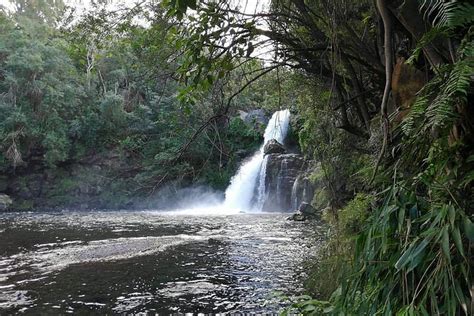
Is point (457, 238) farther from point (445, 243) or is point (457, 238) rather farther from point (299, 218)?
point (299, 218)

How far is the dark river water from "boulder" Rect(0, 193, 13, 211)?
1037 cm

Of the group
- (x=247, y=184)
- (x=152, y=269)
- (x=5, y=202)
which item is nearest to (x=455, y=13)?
(x=152, y=269)

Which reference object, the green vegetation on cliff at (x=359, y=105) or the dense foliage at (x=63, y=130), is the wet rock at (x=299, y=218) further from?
the green vegetation on cliff at (x=359, y=105)

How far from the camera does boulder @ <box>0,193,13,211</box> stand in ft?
72.3

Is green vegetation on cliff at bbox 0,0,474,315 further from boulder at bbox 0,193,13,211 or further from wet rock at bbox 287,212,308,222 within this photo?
boulder at bbox 0,193,13,211

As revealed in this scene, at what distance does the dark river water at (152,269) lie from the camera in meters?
5.59

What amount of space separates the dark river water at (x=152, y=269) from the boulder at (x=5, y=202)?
34.0ft

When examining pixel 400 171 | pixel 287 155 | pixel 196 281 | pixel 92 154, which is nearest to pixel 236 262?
pixel 196 281

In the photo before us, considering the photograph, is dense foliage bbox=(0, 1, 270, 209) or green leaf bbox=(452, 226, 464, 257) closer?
green leaf bbox=(452, 226, 464, 257)

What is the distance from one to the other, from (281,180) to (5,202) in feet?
48.6

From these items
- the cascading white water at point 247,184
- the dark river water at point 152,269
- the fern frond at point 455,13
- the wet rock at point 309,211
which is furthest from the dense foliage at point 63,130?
the fern frond at point 455,13

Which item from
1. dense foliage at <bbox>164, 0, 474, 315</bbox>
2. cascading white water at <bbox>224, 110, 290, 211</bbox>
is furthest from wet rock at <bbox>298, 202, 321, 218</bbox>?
dense foliage at <bbox>164, 0, 474, 315</bbox>

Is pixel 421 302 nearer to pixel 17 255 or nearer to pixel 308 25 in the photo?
pixel 308 25

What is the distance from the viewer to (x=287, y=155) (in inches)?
821
